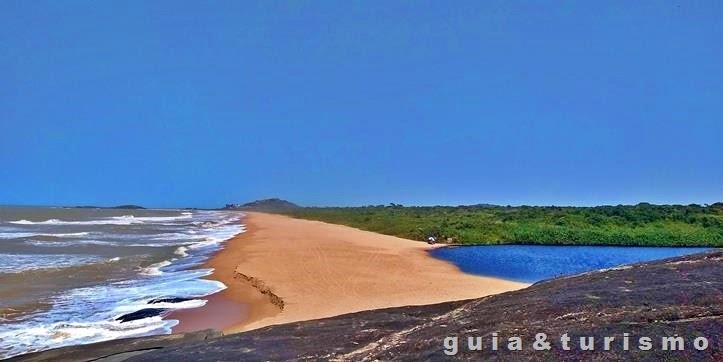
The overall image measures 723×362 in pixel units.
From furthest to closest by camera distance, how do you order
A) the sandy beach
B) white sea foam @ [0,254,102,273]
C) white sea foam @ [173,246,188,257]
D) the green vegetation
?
1. the green vegetation
2. white sea foam @ [173,246,188,257]
3. white sea foam @ [0,254,102,273]
4. the sandy beach

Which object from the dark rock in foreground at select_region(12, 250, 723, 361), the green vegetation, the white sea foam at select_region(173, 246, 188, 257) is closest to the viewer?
the dark rock in foreground at select_region(12, 250, 723, 361)

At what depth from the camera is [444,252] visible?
1815 inches

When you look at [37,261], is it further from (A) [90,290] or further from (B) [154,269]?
(A) [90,290]

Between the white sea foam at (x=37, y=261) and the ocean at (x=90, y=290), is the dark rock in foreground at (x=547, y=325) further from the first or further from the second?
the white sea foam at (x=37, y=261)

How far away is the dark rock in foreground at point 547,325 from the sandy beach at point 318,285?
10.7 m

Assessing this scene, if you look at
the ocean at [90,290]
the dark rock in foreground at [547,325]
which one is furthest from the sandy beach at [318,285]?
the dark rock in foreground at [547,325]

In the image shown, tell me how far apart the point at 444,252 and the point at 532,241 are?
15283mm

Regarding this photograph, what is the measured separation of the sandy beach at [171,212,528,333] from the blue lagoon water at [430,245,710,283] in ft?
7.77

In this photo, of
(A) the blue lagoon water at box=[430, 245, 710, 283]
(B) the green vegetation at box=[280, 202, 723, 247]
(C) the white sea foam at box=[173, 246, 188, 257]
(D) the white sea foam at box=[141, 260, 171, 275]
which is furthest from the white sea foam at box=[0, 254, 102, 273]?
→ (B) the green vegetation at box=[280, 202, 723, 247]

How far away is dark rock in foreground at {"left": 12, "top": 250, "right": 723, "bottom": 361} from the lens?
517cm

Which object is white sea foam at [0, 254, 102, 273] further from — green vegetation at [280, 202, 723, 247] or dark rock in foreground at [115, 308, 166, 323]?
green vegetation at [280, 202, 723, 247]

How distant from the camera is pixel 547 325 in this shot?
571 cm

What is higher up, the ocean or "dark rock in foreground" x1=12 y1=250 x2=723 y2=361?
"dark rock in foreground" x1=12 y1=250 x2=723 y2=361

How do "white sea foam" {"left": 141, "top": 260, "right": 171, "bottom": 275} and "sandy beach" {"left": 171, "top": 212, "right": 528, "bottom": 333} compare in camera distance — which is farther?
"white sea foam" {"left": 141, "top": 260, "right": 171, "bottom": 275}
